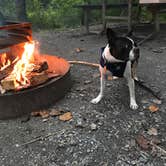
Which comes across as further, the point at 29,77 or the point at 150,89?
the point at 150,89

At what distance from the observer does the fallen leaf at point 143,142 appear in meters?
2.75

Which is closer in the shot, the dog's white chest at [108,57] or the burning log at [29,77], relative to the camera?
the dog's white chest at [108,57]

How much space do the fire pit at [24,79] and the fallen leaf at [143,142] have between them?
1.29m

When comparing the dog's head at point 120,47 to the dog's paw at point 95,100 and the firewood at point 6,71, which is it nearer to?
the dog's paw at point 95,100

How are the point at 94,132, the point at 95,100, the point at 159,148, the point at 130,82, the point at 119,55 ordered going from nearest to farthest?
the point at 159,148
the point at 94,132
the point at 119,55
the point at 130,82
the point at 95,100

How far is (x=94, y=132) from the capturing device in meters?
2.99

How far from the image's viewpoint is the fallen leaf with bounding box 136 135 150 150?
275 cm

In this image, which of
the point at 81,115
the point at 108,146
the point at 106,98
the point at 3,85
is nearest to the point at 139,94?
the point at 106,98

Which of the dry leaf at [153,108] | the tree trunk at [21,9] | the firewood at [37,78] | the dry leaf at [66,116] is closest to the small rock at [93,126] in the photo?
the dry leaf at [66,116]

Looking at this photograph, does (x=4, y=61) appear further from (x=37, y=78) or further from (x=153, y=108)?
(x=153, y=108)

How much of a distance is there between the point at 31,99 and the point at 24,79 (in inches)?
12.8

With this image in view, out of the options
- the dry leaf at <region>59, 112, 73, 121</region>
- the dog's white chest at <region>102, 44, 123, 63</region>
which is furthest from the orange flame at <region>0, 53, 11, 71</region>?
the dog's white chest at <region>102, 44, 123, 63</region>

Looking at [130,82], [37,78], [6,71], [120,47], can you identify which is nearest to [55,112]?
[37,78]

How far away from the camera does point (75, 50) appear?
20.5 ft
